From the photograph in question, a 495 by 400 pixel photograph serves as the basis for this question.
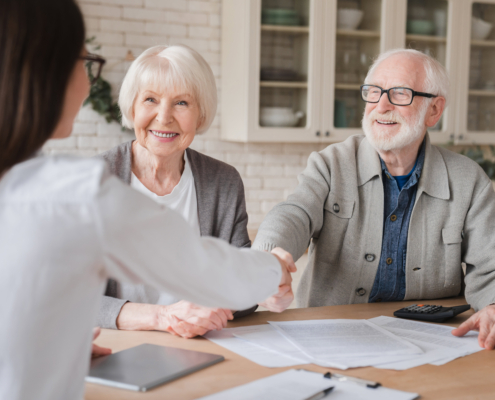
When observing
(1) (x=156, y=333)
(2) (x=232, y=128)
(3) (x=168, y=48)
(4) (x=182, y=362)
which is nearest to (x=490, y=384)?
(4) (x=182, y=362)

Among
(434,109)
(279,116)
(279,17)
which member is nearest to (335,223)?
(434,109)

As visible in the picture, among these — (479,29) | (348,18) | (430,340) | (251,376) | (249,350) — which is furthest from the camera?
(479,29)

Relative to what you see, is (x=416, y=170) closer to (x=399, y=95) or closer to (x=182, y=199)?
(x=399, y=95)

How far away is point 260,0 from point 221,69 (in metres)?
0.52

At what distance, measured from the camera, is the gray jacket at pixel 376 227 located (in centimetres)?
189

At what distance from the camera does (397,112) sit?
2.02 meters

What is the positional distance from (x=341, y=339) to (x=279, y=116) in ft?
7.46

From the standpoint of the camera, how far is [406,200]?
1.97 m

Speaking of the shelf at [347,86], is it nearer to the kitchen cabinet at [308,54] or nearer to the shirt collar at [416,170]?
the kitchen cabinet at [308,54]

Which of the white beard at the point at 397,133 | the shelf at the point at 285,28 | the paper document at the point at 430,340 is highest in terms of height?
the shelf at the point at 285,28

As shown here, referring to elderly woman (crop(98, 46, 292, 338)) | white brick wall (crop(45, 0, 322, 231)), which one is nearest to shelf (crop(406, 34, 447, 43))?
white brick wall (crop(45, 0, 322, 231))

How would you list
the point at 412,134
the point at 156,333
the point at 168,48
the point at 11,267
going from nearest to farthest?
1. the point at 11,267
2. the point at 156,333
3. the point at 168,48
4. the point at 412,134

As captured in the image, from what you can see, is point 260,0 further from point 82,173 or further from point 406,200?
point 82,173

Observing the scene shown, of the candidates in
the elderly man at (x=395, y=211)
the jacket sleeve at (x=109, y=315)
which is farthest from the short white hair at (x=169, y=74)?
the jacket sleeve at (x=109, y=315)
